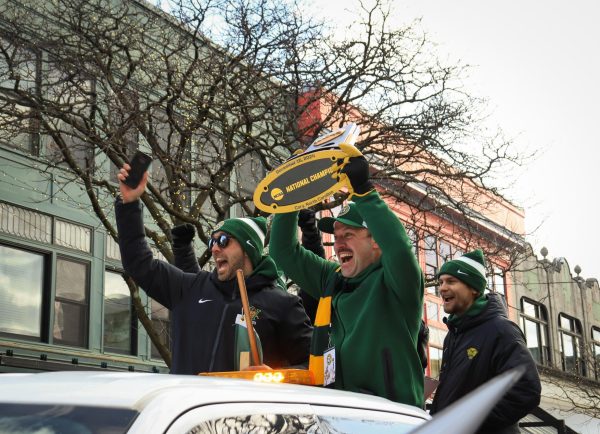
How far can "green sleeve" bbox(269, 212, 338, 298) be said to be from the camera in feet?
17.4

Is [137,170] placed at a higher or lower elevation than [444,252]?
lower

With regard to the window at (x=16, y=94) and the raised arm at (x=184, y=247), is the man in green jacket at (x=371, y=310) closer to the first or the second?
the raised arm at (x=184, y=247)

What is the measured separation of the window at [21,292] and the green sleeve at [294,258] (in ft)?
45.0

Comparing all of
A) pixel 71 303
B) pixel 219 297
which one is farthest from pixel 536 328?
pixel 219 297

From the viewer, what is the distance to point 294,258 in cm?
534

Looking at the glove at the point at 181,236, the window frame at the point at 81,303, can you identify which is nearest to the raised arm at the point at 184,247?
the glove at the point at 181,236

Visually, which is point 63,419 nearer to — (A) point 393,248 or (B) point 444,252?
(A) point 393,248

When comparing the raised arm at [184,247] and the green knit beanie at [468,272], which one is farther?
the raised arm at [184,247]

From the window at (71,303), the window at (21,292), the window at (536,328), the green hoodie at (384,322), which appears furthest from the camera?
the window at (536,328)

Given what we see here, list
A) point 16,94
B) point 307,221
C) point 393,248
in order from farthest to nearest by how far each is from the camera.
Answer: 1. point 16,94
2. point 307,221
3. point 393,248

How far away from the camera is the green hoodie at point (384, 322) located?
14.8 ft

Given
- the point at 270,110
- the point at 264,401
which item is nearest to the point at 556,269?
the point at 270,110

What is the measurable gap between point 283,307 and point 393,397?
1.03 m

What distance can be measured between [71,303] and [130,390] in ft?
58.8
